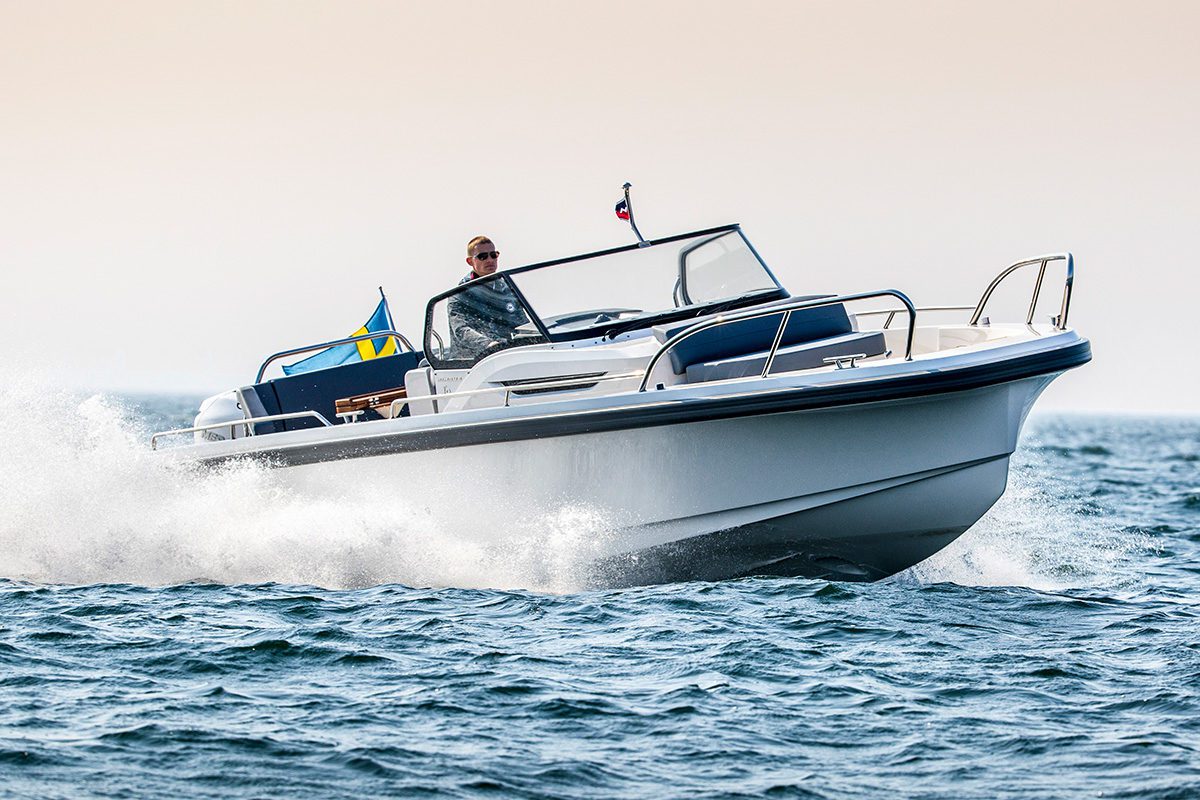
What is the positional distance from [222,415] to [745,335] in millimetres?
3596

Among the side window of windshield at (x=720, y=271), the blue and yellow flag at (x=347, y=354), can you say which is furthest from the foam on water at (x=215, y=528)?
the side window of windshield at (x=720, y=271)

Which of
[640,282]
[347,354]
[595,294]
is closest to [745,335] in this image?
[640,282]

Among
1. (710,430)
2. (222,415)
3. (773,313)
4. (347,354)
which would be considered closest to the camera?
(710,430)

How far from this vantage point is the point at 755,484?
22.8 ft

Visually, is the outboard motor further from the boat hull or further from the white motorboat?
the boat hull

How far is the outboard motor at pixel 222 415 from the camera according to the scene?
893cm

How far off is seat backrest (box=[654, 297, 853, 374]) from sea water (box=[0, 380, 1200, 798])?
41.3 inches

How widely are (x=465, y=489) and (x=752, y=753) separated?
121 inches

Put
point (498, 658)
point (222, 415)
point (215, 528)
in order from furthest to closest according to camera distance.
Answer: point (222, 415) → point (215, 528) → point (498, 658)

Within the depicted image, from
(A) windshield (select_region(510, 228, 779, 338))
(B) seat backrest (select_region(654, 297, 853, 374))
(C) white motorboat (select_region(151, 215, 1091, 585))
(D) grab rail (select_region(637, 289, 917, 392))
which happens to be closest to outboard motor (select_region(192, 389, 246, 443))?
(C) white motorboat (select_region(151, 215, 1091, 585))

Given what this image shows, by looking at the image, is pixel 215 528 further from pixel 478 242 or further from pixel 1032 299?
pixel 1032 299

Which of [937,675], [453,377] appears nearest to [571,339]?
[453,377]

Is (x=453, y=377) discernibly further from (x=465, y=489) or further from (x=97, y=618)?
(x=97, y=618)

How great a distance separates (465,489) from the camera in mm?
7320
